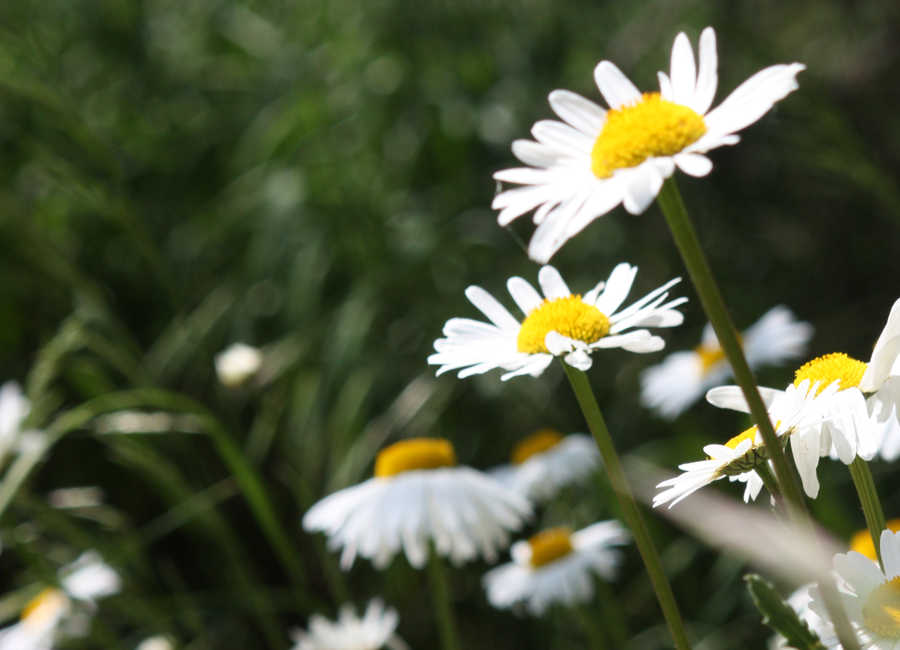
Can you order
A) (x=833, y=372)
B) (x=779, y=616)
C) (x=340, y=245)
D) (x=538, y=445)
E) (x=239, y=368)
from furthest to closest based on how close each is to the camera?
(x=340, y=245) → (x=538, y=445) → (x=239, y=368) → (x=833, y=372) → (x=779, y=616)

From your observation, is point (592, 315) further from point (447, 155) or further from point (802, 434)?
point (447, 155)

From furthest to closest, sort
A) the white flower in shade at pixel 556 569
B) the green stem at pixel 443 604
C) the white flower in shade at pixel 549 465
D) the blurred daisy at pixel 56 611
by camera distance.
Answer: the white flower in shade at pixel 549 465 < the blurred daisy at pixel 56 611 < the white flower in shade at pixel 556 569 < the green stem at pixel 443 604

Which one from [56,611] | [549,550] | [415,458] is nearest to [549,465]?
[549,550]

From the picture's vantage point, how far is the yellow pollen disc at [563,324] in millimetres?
608

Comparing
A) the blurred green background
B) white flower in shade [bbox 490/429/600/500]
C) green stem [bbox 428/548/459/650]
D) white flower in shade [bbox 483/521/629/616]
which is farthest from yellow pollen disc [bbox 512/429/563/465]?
green stem [bbox 428/548/459/650]

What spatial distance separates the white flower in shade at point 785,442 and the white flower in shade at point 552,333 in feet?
0.21

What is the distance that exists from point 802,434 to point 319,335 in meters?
1.75

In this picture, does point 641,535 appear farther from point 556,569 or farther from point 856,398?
point 556,569

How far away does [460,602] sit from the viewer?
1.95 metres

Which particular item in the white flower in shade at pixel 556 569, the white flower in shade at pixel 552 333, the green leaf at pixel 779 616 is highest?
the white flower in shade at pixel 552 333

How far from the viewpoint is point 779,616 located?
1.38 ft

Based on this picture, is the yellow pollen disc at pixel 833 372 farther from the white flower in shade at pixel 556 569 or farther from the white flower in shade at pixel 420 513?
the white flower in shade at pixel 556 569

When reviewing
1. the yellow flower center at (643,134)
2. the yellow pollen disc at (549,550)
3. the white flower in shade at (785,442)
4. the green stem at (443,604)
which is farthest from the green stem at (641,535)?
the yellow pollen disc at (549,550)

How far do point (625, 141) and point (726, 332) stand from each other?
10cm
